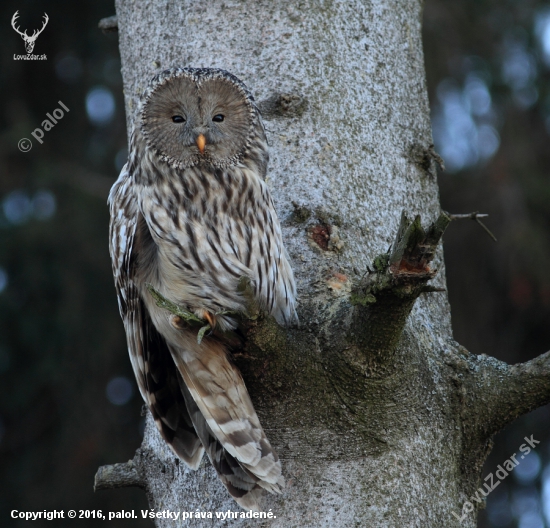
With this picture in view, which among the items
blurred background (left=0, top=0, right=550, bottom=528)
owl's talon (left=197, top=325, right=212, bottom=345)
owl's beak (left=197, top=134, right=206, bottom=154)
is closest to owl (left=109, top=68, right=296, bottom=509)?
owl's beak (left=197, top=134, right=206, bottom=154)

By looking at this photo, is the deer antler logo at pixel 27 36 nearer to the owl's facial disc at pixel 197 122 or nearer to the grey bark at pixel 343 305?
the grey bark at pixel 343 305

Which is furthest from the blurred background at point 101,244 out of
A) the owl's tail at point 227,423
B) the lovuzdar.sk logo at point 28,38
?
the owl's tail at point 227,423

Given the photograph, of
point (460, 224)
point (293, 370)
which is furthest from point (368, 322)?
point (460, 224)

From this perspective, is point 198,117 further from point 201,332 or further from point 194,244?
point 201,332

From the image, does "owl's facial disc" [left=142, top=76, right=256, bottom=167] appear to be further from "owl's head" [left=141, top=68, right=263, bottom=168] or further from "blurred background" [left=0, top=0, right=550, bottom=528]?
"blurred background" [left=0, top=0, right=550, bottom=528]

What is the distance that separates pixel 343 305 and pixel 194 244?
555 mm

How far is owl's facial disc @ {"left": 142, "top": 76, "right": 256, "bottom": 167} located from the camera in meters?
2.42

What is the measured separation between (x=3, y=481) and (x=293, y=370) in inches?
174

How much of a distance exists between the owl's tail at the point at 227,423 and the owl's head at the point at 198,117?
64 cm

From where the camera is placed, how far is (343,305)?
2.02 m

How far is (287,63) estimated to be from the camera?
8.14 feet

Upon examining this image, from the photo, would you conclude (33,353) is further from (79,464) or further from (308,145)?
(308,145)

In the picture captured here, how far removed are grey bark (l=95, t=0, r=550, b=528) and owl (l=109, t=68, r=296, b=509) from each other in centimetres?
8

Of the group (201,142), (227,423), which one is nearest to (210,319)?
(227,423)
